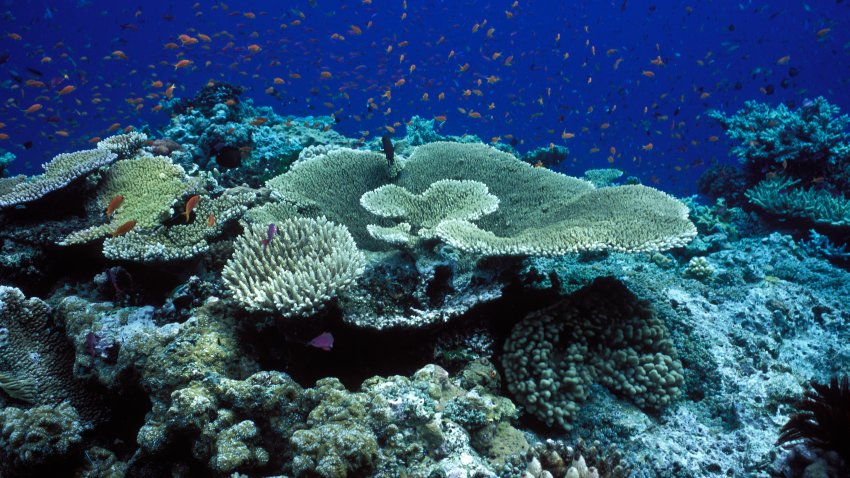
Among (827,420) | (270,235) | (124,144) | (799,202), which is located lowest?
(827,420)

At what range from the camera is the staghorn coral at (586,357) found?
12.0 ft

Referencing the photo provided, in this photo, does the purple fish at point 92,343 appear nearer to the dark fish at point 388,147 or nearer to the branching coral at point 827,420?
the dark fish at point 388,147

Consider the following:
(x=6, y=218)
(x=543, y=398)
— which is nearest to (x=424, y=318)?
(x=543, y=398)

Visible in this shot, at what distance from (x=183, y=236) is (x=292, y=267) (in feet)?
5.55

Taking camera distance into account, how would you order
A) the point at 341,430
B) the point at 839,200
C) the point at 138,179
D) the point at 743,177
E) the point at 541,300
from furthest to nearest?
1. the point at 743,177
2. the point at 839,200
3. the point at 138,179
4. the point at 541,300
5. the point at 341,430

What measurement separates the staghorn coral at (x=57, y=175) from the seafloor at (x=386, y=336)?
37mm

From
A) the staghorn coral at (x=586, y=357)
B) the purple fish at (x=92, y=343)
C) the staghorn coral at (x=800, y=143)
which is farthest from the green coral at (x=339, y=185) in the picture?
the staghorn coral at (x=800, y=143)

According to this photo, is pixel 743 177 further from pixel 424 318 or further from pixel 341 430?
pixel 341 430

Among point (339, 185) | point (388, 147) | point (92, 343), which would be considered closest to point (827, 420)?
point (388, 147)

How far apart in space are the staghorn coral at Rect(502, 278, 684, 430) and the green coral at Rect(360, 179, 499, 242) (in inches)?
51.7

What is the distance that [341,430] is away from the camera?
7.88ft

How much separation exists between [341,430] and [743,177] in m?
11.4

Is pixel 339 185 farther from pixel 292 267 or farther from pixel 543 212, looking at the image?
pixel 543 212

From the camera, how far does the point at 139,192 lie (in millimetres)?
5410
